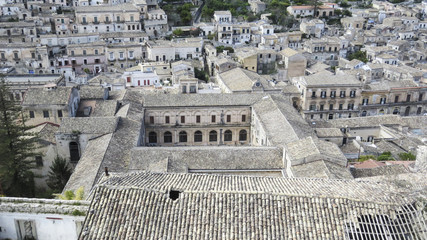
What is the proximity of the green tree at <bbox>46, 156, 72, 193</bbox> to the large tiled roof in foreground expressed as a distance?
14617 millimetres

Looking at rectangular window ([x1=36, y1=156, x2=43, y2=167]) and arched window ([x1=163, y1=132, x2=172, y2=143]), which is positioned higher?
rectangular window ([x1=36, y1=156, x2=43, y2=167])

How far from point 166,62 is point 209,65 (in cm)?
650

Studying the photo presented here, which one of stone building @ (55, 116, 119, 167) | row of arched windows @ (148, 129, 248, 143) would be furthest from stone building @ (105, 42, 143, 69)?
stone building @ (55, 116, 119, 167)

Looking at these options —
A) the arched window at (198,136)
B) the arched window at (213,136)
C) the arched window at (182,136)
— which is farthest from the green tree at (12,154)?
the arched window at (213,136)

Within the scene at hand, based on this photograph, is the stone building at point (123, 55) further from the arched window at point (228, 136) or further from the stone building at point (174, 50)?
the arched window at point (228, 136)

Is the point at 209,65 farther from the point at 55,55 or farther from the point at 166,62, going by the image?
the point at 55,55

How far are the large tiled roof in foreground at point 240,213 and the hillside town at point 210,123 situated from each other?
49 millimetres

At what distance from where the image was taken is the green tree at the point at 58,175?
28016 millimetres

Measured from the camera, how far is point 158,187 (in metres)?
14.9

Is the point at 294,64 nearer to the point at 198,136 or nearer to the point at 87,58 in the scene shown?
the point at 198,136

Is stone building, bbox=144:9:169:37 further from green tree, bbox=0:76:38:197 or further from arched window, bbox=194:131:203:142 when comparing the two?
green tree, bbox=0:76:38:197

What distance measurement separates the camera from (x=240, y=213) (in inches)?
552

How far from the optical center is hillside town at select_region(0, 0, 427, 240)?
46.0 ft

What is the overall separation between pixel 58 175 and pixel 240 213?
18.5m
